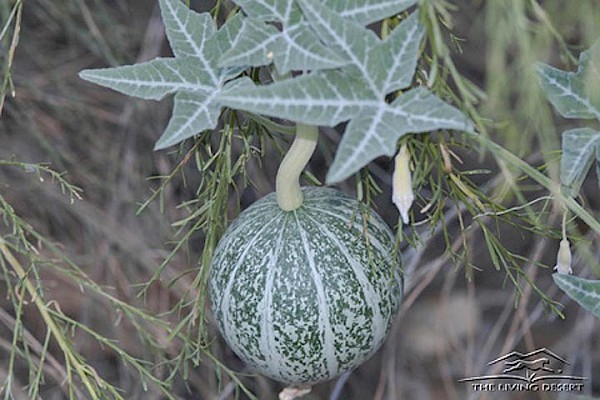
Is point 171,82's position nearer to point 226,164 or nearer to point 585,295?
point 226,164

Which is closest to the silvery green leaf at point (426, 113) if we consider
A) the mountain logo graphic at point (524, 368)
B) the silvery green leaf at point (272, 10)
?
the silvery green leaf at point (272, 10)

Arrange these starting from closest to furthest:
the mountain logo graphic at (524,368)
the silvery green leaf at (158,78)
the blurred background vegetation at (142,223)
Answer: the silvery green leaf at (158,78)
the mountain logo graphic at (524,368)
the blurred background vegetation at (142,223)

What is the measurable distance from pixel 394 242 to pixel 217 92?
0.69 feet

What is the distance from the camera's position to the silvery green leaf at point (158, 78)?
0.66 meters

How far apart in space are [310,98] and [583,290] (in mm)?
265

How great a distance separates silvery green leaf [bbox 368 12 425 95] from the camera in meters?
0.60

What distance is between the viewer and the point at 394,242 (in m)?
0.76

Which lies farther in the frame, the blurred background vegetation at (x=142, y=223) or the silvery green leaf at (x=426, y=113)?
the blurred background vegetation at (x=142, y=223)

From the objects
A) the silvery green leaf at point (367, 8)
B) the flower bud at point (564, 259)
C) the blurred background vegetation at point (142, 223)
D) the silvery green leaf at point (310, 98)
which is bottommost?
the blurred background vegetation at point (142, 223)

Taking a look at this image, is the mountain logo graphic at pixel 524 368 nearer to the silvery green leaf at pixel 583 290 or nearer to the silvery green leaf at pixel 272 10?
the silvery green leaf at pixel 583 290

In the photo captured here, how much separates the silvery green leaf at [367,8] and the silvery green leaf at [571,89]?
128mm

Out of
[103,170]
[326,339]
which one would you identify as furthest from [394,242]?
[103,170]

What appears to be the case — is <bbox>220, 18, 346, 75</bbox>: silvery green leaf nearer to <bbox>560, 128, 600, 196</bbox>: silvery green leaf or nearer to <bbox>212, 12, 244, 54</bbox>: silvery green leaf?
<bbox>212, 12, 244, 54</bbox>: silvery green leaf

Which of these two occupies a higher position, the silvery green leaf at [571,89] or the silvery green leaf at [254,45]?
the silvery green leaf at [254,45]
